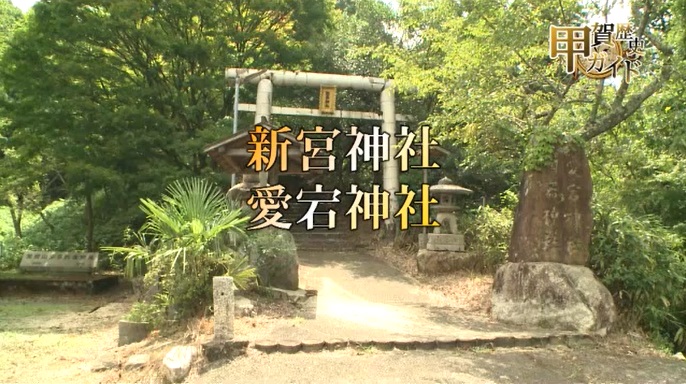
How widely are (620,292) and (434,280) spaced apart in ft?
13.6

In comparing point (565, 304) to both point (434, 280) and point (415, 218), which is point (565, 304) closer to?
point (434, 280)

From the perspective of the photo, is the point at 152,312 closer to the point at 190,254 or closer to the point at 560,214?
the point at 190,254

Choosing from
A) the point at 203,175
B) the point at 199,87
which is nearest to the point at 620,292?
the point at 203,175

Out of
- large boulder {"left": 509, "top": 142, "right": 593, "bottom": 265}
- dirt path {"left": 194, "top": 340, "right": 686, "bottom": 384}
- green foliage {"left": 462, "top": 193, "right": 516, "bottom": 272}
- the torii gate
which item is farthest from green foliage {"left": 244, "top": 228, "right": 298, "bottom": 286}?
the torii gate

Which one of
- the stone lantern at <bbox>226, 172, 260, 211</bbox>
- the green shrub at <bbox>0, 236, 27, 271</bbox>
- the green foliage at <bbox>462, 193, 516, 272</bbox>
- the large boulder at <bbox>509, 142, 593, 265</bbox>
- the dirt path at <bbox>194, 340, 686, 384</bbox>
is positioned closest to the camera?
the dirt path at <bbox>194, 340, 686, 384</bbox>

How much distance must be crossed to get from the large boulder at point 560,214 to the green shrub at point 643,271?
18.7 inches

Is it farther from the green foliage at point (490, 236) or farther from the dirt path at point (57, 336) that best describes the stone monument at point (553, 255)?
the dirt path at point (57, 336)

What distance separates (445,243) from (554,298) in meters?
4.69

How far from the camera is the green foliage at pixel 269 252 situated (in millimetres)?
7730

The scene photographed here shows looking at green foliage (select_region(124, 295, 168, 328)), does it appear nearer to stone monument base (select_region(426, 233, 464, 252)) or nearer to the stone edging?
the stone edging

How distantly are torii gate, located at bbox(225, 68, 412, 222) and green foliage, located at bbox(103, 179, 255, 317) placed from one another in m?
6.42

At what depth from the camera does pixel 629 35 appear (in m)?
7.01

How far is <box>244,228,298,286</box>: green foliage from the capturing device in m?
7.73

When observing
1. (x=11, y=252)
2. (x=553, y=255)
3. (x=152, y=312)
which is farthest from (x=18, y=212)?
(x=553, y=255)
